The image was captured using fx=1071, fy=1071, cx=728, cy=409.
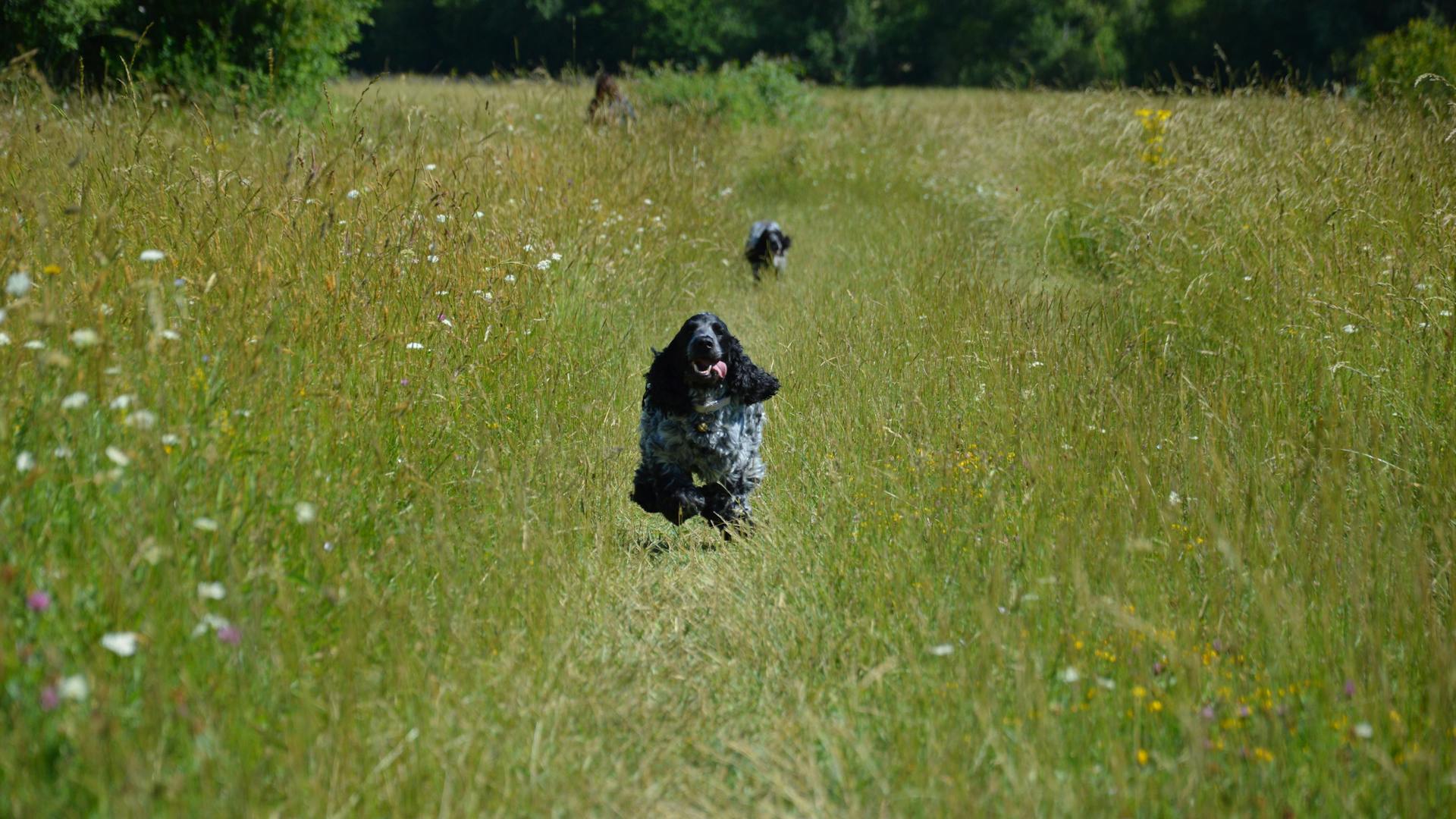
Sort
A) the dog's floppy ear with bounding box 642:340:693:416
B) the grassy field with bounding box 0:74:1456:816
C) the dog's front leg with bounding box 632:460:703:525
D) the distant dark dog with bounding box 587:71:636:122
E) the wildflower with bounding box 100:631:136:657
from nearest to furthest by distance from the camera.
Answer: the wildflower with bounding box 100:631:136:657 → the grassy field with bounding box 0:74:1456:816 → the dog's front leg with bounding box 632:460:703:525 → the dog's floppy ear with bounding box 642:340:693:416 → the distant dark dog with bounding box 587:71:636:122

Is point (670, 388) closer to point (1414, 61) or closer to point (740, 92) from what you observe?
point (1414, 61)

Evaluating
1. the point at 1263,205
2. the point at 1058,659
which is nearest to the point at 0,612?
the point at 1058,659

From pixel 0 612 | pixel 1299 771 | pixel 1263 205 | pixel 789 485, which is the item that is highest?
pixel 1263 205

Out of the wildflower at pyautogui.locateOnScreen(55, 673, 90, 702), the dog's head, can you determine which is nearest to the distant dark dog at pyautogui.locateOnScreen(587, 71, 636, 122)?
the dog's head

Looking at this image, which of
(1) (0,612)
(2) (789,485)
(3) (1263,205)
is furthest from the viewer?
(3) (1263,205)

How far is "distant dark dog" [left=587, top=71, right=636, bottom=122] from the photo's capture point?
10695 millimetres

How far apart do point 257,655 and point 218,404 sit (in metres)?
0.90

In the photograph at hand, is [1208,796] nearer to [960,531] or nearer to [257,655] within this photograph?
[960,531]

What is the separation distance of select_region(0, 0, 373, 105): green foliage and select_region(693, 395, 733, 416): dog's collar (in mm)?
8741

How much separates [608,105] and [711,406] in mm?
7374

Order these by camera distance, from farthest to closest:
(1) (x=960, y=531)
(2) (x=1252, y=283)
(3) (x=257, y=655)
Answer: (2) (x=1252, y=283) < (1) (x=960, y=531) < (3) (x=257, y=655)

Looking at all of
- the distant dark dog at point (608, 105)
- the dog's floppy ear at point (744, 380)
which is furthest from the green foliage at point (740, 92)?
the dog's floppy ear at point (744, 380)

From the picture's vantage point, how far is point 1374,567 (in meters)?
2.91

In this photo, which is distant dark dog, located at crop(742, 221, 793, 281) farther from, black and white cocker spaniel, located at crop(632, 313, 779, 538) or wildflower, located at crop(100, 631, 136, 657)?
wildflower, located at crop(100, 631, 136, 657)
